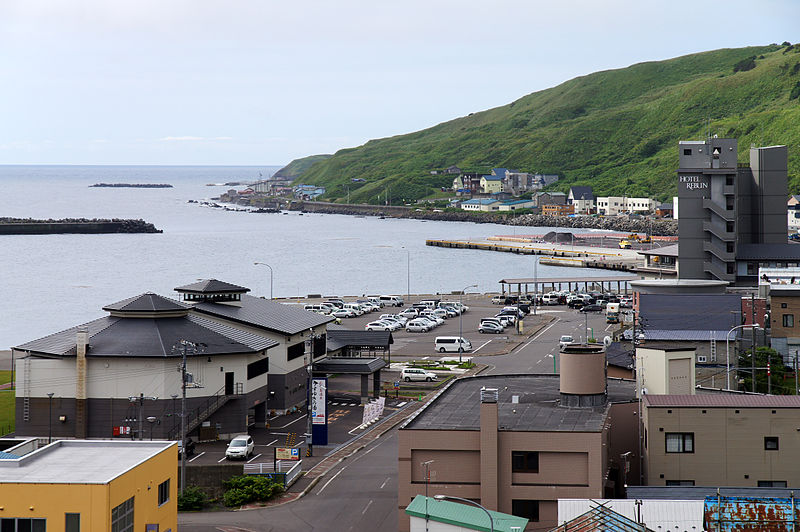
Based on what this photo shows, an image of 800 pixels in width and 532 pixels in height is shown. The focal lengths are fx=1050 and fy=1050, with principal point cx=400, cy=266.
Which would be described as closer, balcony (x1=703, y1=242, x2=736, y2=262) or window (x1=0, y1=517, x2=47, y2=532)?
window (x1=0, y1=517, x2=47, y2=532)

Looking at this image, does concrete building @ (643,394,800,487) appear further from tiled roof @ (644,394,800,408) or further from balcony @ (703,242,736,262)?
balcony @ (703,242,736,262)

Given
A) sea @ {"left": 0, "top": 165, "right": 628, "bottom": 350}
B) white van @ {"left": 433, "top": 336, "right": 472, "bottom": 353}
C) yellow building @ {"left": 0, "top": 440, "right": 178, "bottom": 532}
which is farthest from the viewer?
sea @ {"left": 0, "top": 165, "right": 628, "bottom": 350}

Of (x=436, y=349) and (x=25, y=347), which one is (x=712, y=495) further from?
(x=436, y=349)

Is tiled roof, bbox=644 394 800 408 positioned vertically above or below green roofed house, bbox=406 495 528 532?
above

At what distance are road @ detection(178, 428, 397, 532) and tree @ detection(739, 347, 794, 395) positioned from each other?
1917 cm

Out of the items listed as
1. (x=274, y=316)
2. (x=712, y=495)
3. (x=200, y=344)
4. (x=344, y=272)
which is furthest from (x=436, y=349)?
(x=344, y=272)

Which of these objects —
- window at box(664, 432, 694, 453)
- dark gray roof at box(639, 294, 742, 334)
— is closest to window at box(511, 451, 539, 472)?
window at box(664, 432, 694, 453)

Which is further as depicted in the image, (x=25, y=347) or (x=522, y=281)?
(x=522, y=281)

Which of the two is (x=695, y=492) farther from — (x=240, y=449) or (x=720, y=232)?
(x=720, y=232)

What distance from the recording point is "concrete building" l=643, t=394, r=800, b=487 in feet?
97.7

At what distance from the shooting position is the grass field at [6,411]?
144 feet

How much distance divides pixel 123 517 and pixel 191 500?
29.3ft

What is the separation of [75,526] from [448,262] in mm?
146656

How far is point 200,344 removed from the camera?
4284cm
